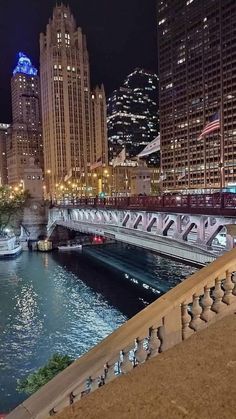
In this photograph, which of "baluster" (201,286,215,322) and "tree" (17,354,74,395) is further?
"tree" (17,354,74,395)

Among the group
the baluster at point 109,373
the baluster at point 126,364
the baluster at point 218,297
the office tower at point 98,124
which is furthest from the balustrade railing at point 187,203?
the office tower at point 98,124

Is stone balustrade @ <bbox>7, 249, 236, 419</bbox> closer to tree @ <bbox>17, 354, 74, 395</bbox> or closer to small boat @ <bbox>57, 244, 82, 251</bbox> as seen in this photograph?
tree @ <bbox>17, 354, 74, 395</bbox>

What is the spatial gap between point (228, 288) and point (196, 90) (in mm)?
159292

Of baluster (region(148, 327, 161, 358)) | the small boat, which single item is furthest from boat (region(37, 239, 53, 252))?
baluster (region(148, 327, 161, 358))

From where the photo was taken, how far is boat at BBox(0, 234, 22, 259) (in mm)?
65438

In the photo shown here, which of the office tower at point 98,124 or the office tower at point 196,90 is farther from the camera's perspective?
the office tower at point 98,124

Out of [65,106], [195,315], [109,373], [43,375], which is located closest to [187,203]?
[43,375]

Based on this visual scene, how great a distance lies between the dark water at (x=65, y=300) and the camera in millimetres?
25188

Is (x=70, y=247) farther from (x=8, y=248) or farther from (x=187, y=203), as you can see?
(x=187, y=203)

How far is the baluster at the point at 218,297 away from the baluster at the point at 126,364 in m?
1.98

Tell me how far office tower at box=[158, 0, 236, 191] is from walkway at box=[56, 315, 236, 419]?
128m

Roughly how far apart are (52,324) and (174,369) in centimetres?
2679

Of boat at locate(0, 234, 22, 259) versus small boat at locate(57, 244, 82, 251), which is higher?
boat at locate(0, 234, 22, 259)

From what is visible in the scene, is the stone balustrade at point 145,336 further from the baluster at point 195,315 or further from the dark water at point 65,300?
the dark water at point 65,300
